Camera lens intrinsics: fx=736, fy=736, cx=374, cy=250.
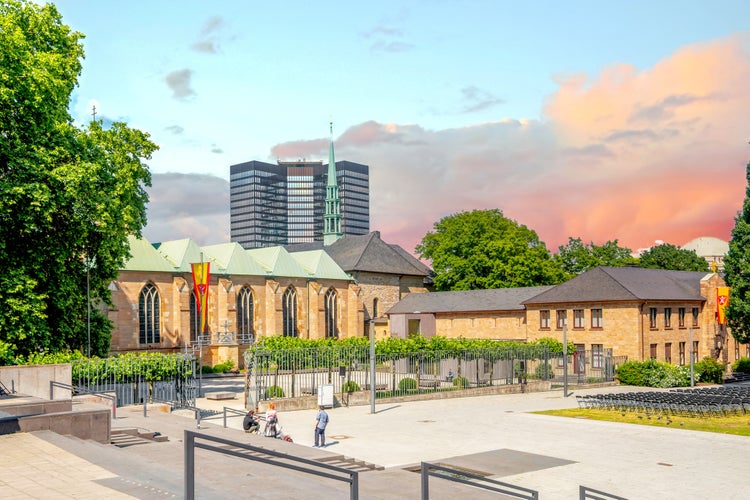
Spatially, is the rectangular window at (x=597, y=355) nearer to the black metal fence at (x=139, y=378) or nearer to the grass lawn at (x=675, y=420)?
the grass lawn at (x=675, y=420)

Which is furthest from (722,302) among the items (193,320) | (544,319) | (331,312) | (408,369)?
(193,320)

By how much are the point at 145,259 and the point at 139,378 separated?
1278 inches

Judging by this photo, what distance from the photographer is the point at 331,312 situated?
249ft

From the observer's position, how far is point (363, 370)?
39.1m

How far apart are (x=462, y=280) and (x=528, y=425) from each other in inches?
1949

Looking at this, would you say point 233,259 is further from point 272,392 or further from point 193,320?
point 272,392

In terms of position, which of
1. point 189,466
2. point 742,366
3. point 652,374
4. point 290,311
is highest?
point 189,466

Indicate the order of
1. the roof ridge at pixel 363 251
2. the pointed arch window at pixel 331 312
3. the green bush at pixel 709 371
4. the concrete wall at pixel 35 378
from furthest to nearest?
the roof ridge at pixel 363 251, the pointed arch window at pixel 331 312, the green bush at pixel 709 371, the concrete wall at pixel 35 378

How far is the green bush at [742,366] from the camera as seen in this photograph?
193ft

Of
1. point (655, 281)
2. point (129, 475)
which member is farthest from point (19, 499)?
point (655, 281)

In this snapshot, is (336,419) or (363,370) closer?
(336,419)

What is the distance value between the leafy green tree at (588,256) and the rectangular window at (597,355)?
95.6 feet

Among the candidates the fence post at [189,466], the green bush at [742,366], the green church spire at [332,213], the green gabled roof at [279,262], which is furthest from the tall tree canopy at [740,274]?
the green church spire at [332,213]

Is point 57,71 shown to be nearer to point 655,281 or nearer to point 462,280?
point 655,281
